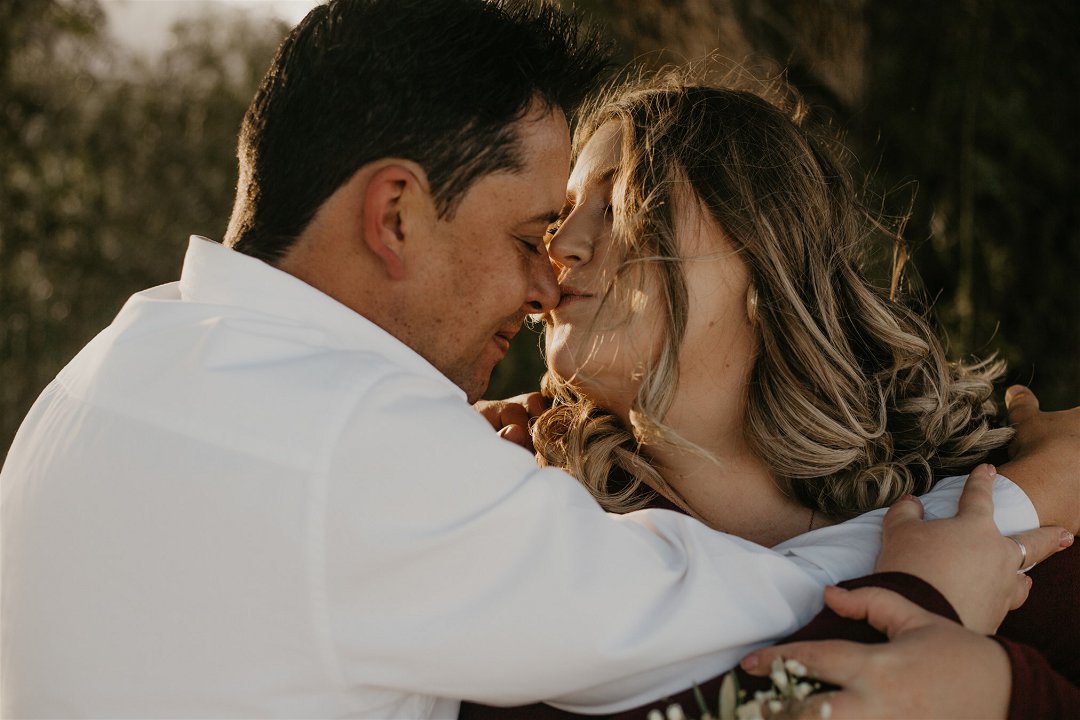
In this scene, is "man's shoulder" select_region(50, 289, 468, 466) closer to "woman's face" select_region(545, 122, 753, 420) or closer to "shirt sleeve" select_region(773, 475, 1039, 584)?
"woman's face" select_region(545, 122, 753, 420)

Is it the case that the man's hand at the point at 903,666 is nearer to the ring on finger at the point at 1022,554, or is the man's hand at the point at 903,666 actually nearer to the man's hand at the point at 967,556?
the man's hand at the point at 967,556

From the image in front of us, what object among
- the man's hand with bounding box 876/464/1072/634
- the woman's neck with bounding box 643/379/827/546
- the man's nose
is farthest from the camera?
the woman's neck with bounding box 643/379/827/546

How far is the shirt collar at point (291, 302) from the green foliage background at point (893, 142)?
7.08ft

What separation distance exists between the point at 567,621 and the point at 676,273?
106cm

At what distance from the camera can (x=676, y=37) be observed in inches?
177

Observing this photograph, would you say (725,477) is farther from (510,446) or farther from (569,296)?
(510,446)

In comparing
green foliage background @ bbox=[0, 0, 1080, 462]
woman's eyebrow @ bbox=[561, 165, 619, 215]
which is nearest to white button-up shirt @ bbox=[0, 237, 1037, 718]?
woman's eyebrow @ bbox=[561, 165, 619, 215]

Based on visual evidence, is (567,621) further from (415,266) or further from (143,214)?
(143,214)

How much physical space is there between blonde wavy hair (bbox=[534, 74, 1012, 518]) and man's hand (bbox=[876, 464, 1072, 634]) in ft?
1.65

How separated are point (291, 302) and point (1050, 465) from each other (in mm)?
1770

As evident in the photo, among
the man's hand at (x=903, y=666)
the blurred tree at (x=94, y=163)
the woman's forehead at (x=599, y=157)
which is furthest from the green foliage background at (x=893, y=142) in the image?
the man's hand at (x=903, y=666)

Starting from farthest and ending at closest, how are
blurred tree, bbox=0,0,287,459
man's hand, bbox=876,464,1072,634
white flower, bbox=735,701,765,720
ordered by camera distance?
blurred tree, bbox=0,0,287,459, man's hand, bbox=876,464,1072,634, white flower, bbox=735,701,765,720

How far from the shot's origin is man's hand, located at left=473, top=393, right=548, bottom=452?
10.4 feet

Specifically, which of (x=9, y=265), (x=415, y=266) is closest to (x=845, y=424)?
(x=415, y=266)
